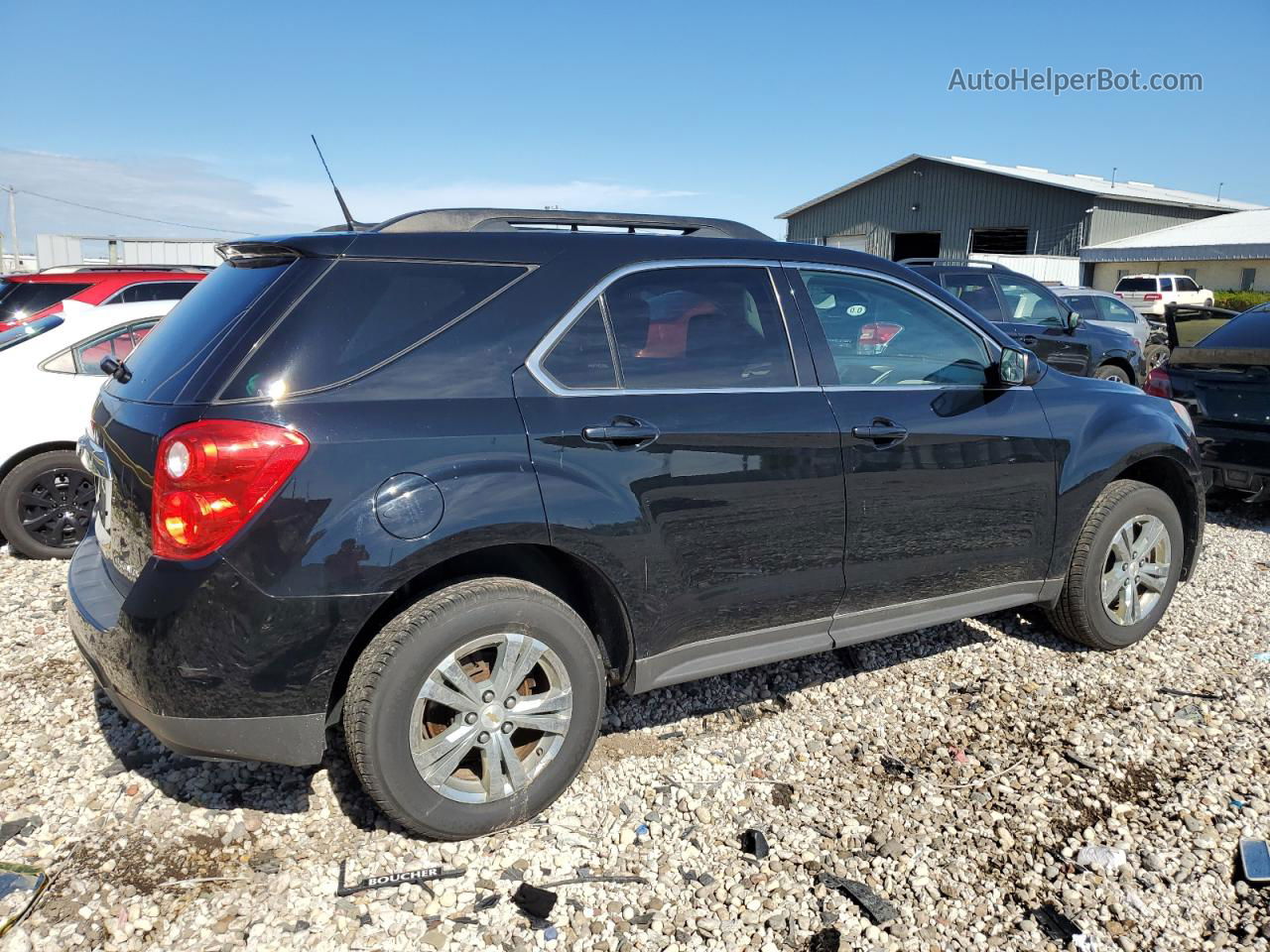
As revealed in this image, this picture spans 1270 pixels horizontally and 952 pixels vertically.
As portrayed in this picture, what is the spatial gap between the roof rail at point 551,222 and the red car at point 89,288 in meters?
7.59

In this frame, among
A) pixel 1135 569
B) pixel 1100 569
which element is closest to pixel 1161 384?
pixel 1135 569

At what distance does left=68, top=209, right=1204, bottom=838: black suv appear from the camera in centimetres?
252

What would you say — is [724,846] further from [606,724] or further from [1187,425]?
[1187,425]

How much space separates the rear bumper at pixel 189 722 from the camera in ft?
8.42

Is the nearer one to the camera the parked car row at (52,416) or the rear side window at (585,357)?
the rear side window at (585,357)

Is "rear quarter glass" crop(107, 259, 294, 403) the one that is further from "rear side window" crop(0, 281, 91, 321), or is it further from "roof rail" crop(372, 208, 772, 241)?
"rear side window" crop(0, 281, 91, 321)

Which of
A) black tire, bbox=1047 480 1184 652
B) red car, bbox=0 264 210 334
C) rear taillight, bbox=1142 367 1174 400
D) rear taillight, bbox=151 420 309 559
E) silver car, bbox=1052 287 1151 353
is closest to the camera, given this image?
rear taillight, bbox=151 420 309 559

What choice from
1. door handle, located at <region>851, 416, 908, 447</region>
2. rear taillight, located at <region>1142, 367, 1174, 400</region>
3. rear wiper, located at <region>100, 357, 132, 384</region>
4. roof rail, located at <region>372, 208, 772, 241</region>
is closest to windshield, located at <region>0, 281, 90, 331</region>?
rear wiper, located at <region>100, 357, 132, 384</region>

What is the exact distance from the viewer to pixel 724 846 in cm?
296

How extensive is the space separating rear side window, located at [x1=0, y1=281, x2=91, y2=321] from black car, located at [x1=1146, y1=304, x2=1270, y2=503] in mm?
10607

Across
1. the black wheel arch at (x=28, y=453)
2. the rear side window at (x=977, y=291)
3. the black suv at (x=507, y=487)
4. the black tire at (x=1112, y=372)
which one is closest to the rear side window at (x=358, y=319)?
the black suv at (x=507, y=487)

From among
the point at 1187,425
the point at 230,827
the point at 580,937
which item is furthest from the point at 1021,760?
the point at 230,827

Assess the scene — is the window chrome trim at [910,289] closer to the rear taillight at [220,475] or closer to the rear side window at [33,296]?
the rear taillight at [220,475]

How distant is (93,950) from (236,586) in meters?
1.04
